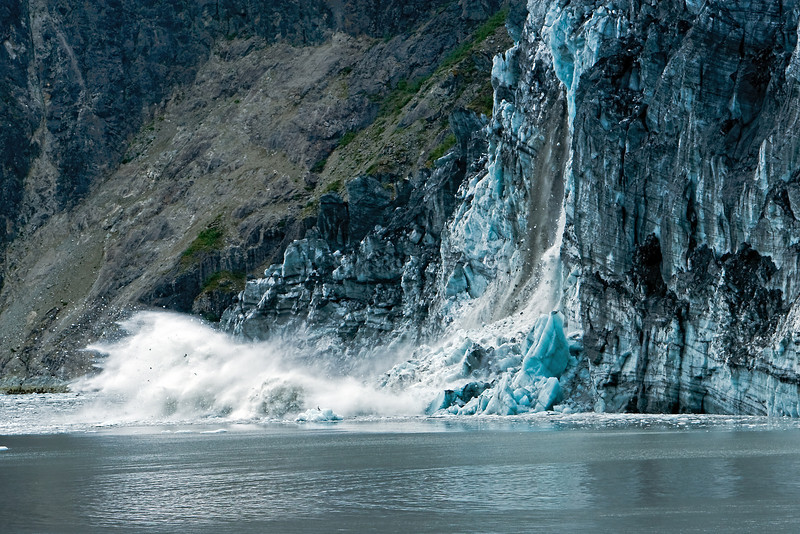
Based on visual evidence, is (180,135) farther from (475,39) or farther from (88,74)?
(475,39)

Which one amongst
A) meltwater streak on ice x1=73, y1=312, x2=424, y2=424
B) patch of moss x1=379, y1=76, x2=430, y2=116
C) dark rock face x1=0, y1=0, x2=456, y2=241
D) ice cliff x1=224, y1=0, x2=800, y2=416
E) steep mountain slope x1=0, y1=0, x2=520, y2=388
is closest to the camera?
ice cliff x1=224, y1=0, x2=800, y2=416

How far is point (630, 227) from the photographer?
52.8 m

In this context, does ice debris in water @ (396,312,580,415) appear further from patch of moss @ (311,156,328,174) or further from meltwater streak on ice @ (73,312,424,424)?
patch of moss @ (311,156,328,174)

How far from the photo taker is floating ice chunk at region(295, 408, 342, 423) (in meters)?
60.8

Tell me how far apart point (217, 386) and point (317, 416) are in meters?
10.3

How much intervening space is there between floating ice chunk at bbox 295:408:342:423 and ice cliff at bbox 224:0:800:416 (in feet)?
13.7

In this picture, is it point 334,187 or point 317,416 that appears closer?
point 317,416

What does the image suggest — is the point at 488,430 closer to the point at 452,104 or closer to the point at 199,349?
the point at 199,349

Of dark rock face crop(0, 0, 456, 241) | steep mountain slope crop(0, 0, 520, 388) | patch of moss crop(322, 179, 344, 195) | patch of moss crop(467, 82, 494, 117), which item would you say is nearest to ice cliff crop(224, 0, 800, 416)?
patch of moss crop(467, 82, 494, 117)

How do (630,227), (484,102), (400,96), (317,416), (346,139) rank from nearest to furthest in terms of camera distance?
(630,227) → (317,416) → (484,102) → (400,96) → (346,139)

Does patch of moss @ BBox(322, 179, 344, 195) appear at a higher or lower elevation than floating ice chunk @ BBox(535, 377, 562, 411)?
higher

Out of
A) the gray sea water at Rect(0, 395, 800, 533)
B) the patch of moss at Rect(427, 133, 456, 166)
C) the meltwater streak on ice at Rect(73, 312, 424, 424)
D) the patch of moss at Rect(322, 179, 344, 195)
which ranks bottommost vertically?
the gray sea water at Rect(0, 395, 800, 533)

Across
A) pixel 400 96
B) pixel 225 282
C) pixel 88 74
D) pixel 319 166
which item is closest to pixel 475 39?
pixel 400 96

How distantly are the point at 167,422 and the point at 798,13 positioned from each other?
40.2m
